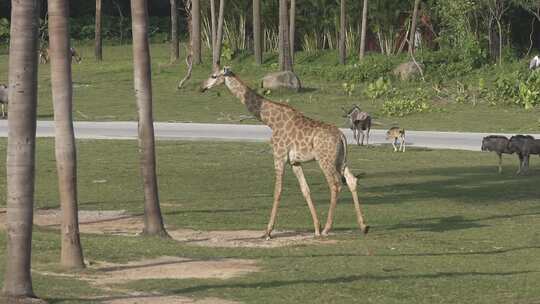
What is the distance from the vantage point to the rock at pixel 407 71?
51562mm

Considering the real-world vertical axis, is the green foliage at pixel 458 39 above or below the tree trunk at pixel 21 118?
below

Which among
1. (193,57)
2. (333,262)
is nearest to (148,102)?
(333,262)

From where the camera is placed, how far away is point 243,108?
47.5m

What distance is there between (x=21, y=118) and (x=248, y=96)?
8293 millimetres

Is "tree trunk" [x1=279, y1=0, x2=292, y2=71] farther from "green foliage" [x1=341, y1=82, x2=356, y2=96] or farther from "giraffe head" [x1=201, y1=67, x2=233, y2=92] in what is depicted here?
"giraffe head" [x1=201, y1=67, x2=233, y2=92]

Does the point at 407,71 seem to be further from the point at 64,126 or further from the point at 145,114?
the point at 64,126

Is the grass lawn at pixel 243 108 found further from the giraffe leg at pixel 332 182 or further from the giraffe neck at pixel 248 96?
the giraffe leg at pixel 332 182

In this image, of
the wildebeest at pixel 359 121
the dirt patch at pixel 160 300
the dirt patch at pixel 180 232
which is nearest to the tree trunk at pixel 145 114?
the dirt patch at pixel 180 232

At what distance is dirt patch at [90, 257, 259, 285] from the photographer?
1612 centimetres

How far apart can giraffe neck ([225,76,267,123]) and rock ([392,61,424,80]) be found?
99.6 ft

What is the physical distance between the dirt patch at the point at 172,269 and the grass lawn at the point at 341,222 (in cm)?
34

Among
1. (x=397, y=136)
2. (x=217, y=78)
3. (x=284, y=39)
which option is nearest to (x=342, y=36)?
(x=284, y=39)

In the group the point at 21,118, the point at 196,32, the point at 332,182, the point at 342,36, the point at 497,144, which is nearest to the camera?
the point at 21,118

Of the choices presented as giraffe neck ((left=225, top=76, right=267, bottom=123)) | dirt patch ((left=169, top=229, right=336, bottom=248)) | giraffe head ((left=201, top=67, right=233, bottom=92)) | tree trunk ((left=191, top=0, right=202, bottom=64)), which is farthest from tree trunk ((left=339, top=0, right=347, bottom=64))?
dirt patch ((left=169, top=229, right=336, bottom=248))
